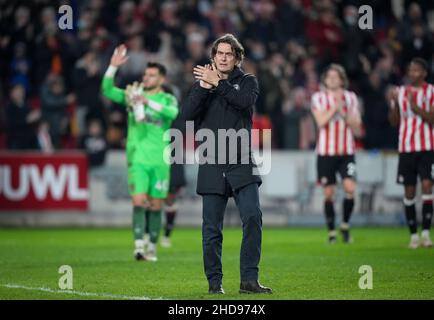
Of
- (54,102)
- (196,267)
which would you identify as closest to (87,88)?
(54,102)

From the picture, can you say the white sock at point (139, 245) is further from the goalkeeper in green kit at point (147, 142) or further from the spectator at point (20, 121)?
the spectator at point (20, 121)

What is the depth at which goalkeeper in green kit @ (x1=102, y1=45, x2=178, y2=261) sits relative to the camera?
14.0 m

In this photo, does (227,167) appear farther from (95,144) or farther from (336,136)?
(95,144)

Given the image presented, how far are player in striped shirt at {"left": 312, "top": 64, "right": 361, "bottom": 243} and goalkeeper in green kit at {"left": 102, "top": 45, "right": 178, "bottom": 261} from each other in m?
3.46

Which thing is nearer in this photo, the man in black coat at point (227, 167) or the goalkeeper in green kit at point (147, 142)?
the man in black coat at point (227, 167)

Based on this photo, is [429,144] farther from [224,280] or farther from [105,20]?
[105,20]

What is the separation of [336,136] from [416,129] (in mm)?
1686

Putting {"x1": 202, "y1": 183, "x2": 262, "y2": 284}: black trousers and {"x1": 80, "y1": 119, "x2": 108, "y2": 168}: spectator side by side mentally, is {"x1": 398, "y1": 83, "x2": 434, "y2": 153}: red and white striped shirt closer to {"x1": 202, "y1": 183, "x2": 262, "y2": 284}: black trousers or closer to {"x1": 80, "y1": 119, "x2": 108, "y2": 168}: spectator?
{"x1": 202, "y1": 183, "x2": 262, "y2": 284}: black trousers

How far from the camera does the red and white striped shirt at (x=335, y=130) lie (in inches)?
672

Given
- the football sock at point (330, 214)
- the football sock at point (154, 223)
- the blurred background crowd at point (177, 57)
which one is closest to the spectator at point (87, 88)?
the blurred background crowd at point (177, 57)

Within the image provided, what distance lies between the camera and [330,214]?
17109 millimetres

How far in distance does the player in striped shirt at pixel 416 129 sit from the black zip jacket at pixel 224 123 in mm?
6246

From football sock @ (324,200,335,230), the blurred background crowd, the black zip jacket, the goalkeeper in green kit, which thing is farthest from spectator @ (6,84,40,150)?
the black zip jacket

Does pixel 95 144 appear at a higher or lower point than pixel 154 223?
higher
